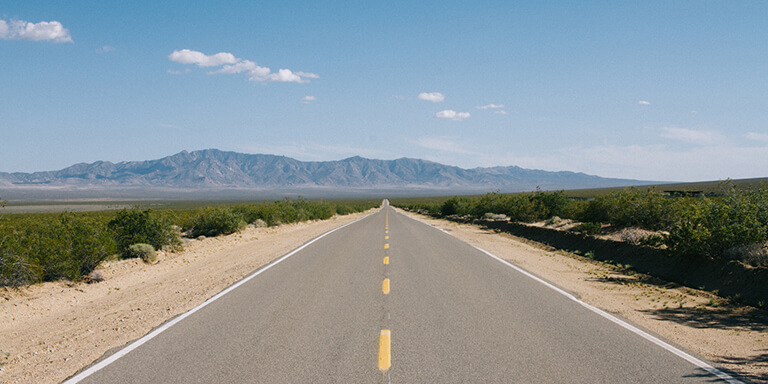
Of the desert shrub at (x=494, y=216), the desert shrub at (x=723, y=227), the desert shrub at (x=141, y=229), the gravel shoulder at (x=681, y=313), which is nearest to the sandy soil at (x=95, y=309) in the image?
the desert shrub at (x=141, y=229)

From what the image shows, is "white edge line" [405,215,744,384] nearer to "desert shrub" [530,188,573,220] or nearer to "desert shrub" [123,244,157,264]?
"desert shrub" [123,244,157,264]

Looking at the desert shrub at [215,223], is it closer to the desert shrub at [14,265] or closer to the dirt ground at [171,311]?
the dirt ground at [171,311]

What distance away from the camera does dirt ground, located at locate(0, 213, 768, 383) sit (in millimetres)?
5941

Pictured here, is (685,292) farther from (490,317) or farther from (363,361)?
(363,361)

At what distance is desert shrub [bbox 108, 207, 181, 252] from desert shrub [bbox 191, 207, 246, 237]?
26.4 feet

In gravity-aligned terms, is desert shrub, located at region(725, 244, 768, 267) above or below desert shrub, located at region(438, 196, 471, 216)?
above

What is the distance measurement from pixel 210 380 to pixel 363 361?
5.14ft

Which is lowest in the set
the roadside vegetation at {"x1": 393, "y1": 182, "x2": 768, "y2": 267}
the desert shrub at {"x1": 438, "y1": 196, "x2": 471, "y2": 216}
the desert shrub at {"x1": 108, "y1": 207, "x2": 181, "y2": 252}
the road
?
the desert shrub at {"x1": 438, "y1": 196, "x2": 471, "y2": 216}

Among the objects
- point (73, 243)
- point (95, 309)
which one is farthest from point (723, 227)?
point (73, 243)

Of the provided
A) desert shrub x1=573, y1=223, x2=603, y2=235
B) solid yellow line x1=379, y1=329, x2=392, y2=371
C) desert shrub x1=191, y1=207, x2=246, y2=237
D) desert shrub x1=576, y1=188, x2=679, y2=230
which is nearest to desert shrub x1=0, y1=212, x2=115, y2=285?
solid yellow line x1=379, y1=329, x2=392, y2=371

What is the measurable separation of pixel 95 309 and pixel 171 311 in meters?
1.77

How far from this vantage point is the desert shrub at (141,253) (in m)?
14.7

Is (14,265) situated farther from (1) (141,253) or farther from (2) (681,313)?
(2) (681,313)

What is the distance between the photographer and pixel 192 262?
15273mm
